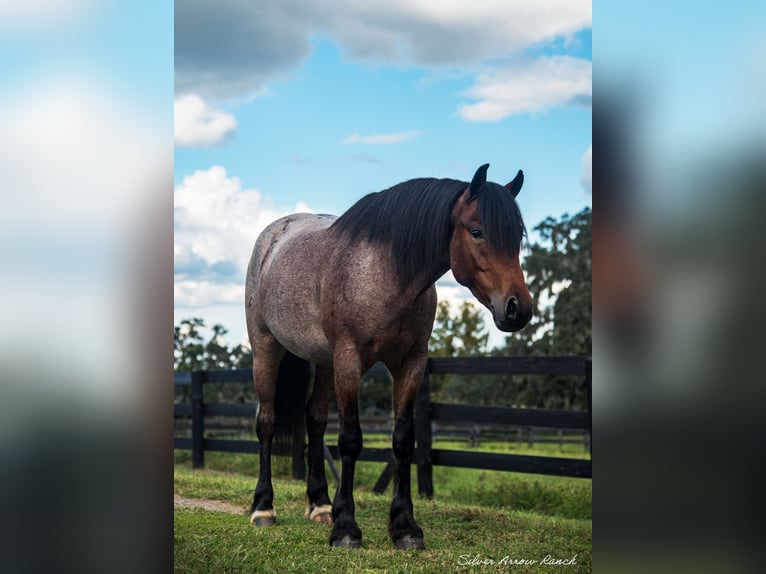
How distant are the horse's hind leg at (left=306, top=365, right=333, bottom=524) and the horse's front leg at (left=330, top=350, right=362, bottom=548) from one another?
1098 millimetres

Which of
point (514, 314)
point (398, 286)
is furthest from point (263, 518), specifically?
point (514, 314)

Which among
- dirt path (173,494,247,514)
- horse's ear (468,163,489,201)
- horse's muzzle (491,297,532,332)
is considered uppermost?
horse's ear (468,163,489,201)

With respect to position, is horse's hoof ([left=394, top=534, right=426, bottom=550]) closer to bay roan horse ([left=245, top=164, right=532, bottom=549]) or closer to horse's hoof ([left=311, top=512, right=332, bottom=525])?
bay roan horse ([left=245, top=164, right=532, bottom=549])

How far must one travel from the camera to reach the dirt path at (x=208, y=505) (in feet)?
20.3

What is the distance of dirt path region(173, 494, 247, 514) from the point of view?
620 cm

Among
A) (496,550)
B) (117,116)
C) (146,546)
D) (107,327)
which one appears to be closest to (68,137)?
(117,116)

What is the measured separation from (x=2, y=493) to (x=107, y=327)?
1.73ft

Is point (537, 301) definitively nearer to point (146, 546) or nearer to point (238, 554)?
point (238, 554)

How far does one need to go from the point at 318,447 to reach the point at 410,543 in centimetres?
155

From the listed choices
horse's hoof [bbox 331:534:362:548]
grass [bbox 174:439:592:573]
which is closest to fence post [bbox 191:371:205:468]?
grass [bbox 174:439:592:573]

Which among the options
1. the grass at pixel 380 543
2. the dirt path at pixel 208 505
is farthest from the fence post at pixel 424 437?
the dirt path at pixel 208 505

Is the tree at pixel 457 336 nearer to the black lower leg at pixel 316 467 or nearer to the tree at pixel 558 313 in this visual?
the tree at pixel 558 313

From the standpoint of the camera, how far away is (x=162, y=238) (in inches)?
85.9

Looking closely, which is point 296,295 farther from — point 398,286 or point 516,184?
point 516,184
